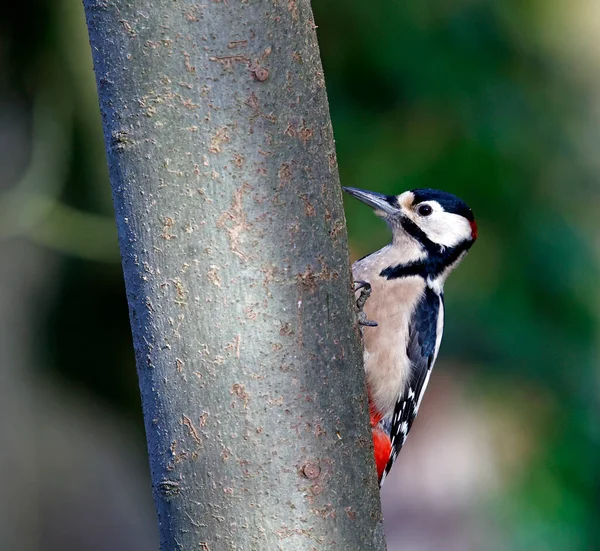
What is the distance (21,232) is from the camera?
3.40 meters

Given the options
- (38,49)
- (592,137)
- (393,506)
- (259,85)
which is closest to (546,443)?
(393,506)

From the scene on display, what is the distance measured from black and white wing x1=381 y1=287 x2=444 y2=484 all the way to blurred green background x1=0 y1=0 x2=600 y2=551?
1005mm

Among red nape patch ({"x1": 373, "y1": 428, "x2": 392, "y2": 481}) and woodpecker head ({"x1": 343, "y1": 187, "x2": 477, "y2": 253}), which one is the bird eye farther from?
red nape patch ({"x1": 373, "y1": 428, "x2": 392, "y2": 481})

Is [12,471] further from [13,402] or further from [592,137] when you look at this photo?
[592,137]

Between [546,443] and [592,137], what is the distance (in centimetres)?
139

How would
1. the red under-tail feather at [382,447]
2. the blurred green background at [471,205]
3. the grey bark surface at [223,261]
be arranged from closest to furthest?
the grey bark surface at [223,261] → the red under-tail feather at [382,447] → the blurred green background at [471,205]

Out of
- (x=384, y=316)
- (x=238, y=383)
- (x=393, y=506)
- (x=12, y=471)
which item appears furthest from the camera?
(x=393, y=506)

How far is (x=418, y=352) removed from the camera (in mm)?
2506

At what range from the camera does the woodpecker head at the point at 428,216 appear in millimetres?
2580

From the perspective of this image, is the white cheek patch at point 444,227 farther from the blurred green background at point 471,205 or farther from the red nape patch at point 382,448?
the blurred green background at point 471,205

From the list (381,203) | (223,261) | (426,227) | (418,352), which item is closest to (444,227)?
(426,227)

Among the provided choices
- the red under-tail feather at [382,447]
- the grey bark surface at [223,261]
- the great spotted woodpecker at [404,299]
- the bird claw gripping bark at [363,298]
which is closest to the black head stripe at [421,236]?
→ the great spotted woodpecker at [404,299]

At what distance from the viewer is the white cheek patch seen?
8.48ft

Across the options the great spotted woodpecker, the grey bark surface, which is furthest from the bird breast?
the grey bark surface
